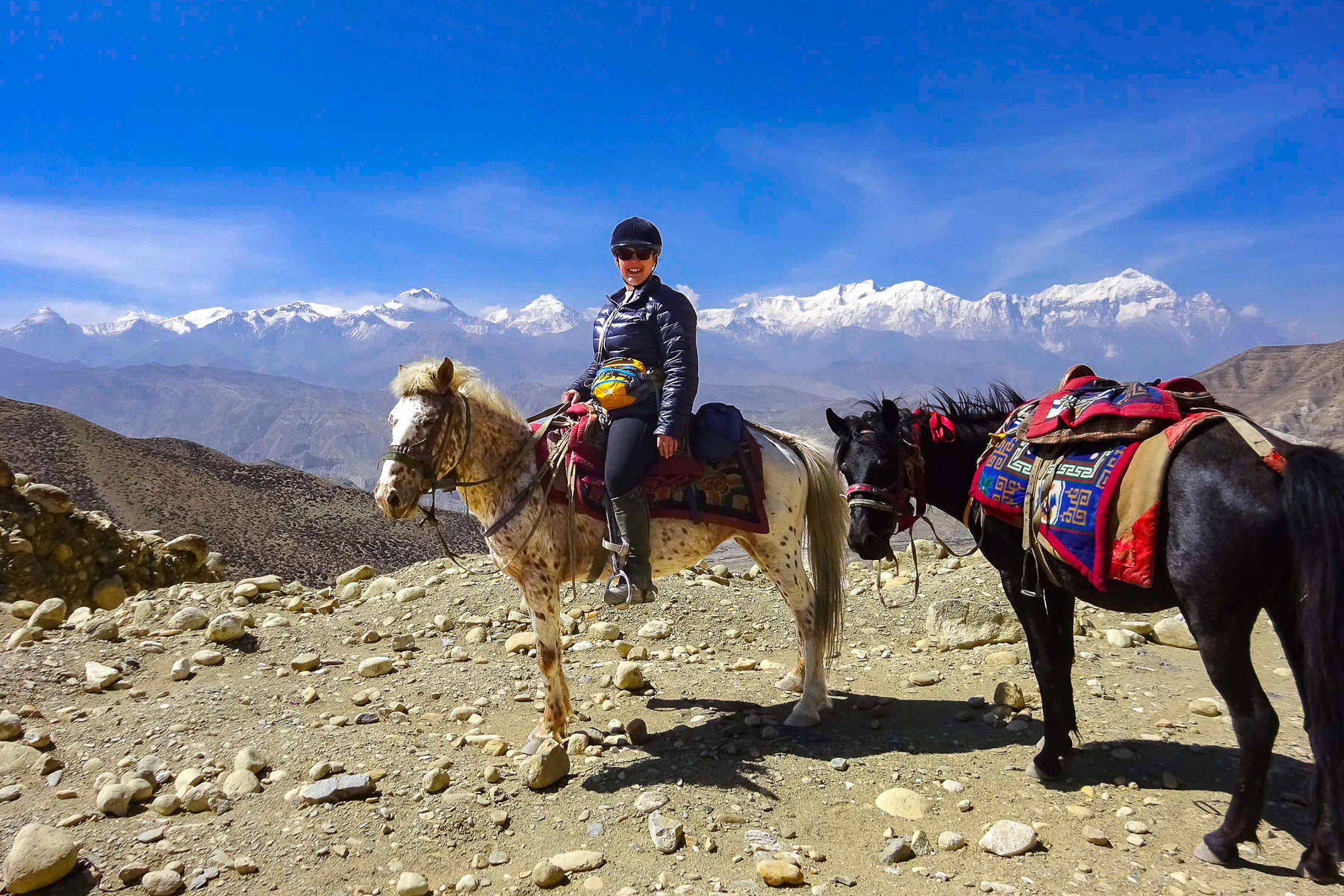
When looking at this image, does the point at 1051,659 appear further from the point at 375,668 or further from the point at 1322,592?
the point at 375,668

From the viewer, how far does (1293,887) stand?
2.75 metres

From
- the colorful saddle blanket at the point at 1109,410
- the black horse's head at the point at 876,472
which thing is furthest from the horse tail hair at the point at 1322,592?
the black horse's head at the point at 876,472

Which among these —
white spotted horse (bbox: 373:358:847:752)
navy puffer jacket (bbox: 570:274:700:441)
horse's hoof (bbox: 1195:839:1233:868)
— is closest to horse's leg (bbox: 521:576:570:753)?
white spotted horse (bbox: 373:358:847:752)

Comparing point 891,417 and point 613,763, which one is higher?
point 891,417

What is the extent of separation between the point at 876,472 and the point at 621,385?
5.32 ft

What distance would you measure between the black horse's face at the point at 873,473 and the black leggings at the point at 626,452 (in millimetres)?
1144

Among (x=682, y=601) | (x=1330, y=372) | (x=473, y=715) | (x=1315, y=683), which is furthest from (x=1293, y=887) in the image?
(x=1330, y=372)

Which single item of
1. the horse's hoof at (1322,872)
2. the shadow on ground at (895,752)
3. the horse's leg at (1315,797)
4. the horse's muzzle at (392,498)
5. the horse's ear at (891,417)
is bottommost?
the shadow on ground at (895,752)

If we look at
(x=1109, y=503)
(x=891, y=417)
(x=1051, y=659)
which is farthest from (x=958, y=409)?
(x=1051, y=659)

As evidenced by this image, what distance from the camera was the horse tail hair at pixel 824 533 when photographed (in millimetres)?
4992

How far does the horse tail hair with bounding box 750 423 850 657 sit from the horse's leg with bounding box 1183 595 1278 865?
235 cm

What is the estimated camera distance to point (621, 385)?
4.46 m

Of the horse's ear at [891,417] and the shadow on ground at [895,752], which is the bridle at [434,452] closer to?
the shadow on ground at [895,752]

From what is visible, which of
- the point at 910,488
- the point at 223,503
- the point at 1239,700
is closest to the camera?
the point at 1239,700
